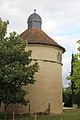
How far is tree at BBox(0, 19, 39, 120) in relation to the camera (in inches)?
1303

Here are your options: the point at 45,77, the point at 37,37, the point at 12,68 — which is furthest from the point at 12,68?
the point at 37,37

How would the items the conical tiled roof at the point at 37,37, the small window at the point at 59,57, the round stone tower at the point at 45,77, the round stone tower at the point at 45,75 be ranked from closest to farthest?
the round stone tower at the point at 45,77 < the round stone tower at the point at 45,75 < the conical tiled roof at the point at 37,37 < the small window at the point at 59,57

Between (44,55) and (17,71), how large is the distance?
9.87 m

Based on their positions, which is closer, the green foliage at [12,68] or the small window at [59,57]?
the green foliage at [12,68]

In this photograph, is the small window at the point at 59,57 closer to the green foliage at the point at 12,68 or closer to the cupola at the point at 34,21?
→ the cupola at the point at 34,21

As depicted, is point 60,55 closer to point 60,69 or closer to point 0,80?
point 60,69

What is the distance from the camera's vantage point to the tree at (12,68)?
33094mm

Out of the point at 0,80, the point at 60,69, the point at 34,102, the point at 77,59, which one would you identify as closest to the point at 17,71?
the point at 0,80

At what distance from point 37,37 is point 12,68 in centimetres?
1074

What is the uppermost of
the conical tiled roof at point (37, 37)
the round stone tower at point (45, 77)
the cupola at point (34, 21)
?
the cupola at point (34, 21)

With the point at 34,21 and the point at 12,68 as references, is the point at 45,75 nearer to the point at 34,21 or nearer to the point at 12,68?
the point at 34,21

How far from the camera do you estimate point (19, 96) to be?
113 ft

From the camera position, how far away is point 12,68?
33.6m

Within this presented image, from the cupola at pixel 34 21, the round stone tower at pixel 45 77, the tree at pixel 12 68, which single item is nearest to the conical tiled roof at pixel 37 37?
the round stone tower at pixel 45 77
